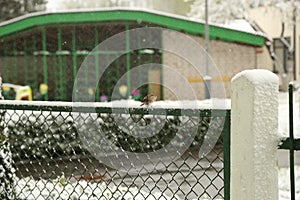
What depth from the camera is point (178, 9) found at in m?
48.9

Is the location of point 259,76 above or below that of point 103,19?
below

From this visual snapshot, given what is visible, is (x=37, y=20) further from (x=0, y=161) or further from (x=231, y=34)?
(x=0, y=161)

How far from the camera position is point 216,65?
74.4 feet

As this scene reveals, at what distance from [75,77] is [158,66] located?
3643 millimetres

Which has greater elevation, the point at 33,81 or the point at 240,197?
the point at 33,81

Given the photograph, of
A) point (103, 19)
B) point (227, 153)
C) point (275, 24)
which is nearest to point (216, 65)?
point (103, 19)

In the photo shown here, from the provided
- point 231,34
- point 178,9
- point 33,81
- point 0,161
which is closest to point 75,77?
point 33,81

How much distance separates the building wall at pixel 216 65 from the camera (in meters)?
22.0

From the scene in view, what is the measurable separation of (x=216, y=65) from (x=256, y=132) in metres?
20.6

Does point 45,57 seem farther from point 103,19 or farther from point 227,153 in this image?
point 227,153

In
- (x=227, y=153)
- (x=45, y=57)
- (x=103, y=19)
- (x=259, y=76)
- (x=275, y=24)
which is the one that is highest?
(x=275, y=24)

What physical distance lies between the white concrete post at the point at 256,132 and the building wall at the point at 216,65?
19290mm

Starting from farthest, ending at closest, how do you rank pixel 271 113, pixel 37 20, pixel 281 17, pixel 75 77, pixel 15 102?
1. pixel 281 17
2. pixel 75 77
3. pixel 37 20
4. pixel 15 102
5. pixel 271 113

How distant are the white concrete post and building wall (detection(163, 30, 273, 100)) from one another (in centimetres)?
1929
